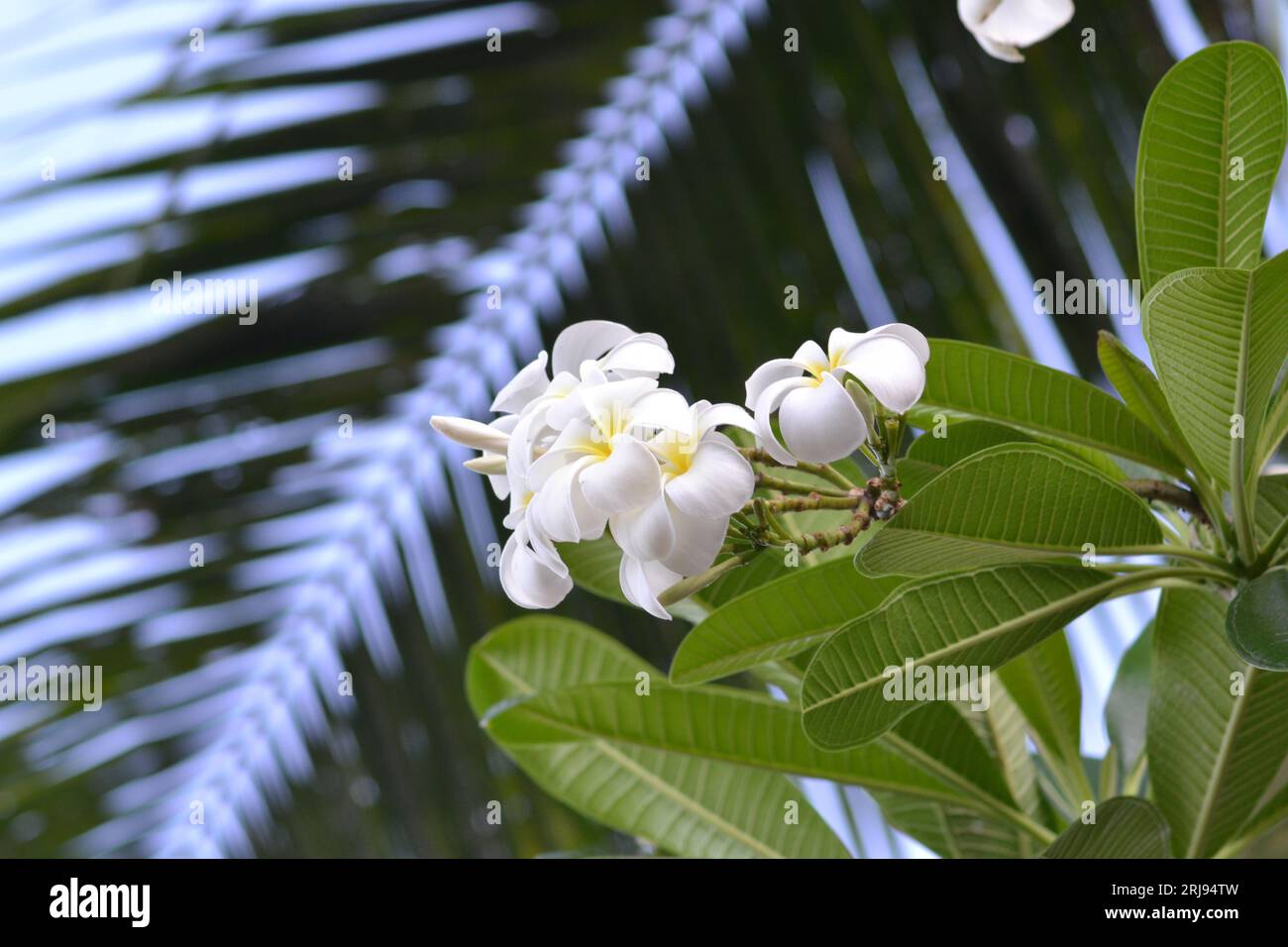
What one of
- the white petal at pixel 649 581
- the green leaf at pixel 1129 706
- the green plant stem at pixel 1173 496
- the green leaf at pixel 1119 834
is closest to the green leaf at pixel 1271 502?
the green plant stem at pixel 1173 496

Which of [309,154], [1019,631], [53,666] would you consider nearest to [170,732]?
[53,666]

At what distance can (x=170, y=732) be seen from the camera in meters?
1.52

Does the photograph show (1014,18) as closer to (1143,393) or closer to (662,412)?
(1143,393)

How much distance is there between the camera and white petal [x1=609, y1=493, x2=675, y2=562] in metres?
0.40

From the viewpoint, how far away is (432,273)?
135 centimetres

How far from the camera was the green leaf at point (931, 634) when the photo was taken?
538 mm

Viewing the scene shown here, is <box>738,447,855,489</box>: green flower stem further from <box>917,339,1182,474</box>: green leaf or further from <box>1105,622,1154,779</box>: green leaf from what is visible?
<box>1105,622,1154,779</box>: green leaf

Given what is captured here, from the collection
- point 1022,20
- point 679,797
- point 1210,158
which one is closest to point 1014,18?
point 1022,20

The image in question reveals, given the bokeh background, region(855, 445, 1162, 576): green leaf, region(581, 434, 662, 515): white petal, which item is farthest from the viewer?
the bokeh background

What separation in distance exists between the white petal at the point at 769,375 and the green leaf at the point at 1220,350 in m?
0.16

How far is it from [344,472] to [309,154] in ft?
1.41

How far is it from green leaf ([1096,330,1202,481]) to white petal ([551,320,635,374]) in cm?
24

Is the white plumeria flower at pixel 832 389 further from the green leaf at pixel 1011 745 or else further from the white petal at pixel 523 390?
the green leaf at pixel 1011 745

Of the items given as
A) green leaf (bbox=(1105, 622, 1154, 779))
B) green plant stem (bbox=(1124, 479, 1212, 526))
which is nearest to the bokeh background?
green leaf (bbox=(1105, 622, 1154, 779))
